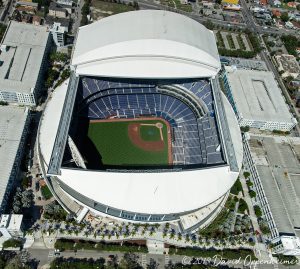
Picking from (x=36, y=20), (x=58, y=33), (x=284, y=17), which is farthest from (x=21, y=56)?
(x=284, y=17)

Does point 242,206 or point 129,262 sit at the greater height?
point 242,206

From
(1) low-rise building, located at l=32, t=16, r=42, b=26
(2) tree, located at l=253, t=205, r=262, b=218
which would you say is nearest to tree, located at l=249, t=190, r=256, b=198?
(2) tree, located at l=253, t=205, r=262, b=218

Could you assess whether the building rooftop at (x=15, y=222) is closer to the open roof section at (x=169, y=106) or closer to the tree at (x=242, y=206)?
the open roof section at (x=169, y=106)

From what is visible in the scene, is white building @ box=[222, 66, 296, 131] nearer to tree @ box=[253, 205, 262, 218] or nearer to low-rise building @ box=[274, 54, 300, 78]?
low-rise building @ box=[274, 54, 300, 78]

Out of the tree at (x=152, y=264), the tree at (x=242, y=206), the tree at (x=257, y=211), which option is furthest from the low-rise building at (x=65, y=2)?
the tree at (x=152, y=264)

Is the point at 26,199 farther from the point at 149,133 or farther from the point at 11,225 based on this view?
the point at 149,133

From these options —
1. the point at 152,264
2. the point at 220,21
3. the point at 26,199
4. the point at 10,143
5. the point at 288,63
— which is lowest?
the point at 152,264
